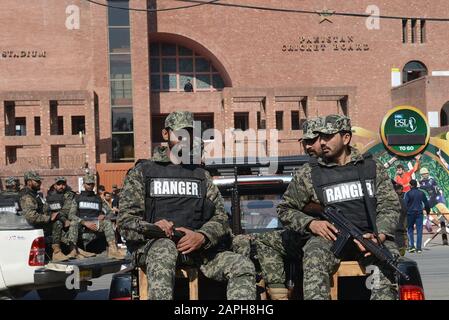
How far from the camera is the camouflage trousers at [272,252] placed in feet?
17.5

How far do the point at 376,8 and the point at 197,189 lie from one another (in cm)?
4080

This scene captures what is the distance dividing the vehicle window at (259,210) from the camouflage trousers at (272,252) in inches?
70.2

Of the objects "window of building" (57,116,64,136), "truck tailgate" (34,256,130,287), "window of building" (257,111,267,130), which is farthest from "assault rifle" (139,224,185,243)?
"window of building" (57,116,64,136)

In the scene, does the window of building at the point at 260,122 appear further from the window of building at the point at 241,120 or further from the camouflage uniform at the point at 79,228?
the camouflage uniform at the point at 79,228

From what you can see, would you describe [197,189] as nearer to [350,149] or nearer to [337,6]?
[350,149]

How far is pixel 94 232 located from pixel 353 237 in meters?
8.36

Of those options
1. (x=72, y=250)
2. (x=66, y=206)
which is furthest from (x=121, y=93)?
(x=72, y=250)

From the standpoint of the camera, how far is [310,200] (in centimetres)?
520

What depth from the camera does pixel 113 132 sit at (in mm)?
40312

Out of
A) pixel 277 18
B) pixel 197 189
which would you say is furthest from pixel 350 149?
pixel 277 18

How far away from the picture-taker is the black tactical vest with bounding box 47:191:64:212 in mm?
13117

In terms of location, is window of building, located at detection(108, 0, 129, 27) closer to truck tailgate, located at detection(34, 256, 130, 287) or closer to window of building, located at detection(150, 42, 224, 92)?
window of building, located at detection(150, 42, 224, 92)

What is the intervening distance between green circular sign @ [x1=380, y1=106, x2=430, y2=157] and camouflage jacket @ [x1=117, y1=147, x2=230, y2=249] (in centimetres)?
2095

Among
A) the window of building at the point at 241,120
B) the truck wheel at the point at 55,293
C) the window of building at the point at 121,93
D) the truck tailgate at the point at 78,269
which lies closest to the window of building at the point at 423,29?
the window of building at the point at 241,120
